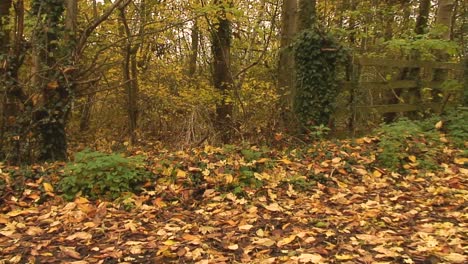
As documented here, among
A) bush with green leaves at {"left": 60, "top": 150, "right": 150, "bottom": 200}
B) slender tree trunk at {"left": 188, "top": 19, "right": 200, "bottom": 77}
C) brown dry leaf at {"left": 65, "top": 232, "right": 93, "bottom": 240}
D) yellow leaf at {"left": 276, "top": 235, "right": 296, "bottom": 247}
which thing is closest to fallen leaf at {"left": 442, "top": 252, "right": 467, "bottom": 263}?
yellow leaf at {"left": 276, "top": 235, "right": 296, "bottom": 247}

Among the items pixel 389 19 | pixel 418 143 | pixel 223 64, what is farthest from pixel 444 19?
pixel 223 64

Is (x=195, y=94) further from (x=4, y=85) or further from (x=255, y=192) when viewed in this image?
(x=255, y=192)

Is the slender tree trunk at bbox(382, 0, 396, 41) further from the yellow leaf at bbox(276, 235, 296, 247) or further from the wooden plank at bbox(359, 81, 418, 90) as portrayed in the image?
the yellow leaf at bbox(276, 235, 296, 247)

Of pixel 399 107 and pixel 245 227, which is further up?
pixel 399 107

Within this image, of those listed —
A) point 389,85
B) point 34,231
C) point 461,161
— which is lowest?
point 34,231

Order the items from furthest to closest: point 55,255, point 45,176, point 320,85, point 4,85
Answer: point 320,85 → point 4,85 → point 45,176 → point 55,255

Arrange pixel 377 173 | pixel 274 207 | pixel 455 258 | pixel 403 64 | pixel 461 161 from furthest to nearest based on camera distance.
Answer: pixel 403 64
pixel 461 161
pixel 377 173
pixel 274 207
pixel 455 258

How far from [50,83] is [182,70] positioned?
368 inches

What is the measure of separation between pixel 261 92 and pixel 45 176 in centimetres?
856

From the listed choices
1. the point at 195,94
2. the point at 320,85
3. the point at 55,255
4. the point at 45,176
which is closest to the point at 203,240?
the point at 55,255

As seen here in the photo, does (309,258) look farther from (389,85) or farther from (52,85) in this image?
(389,85)

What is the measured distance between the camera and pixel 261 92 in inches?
539

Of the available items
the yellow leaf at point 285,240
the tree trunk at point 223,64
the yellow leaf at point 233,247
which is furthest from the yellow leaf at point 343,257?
the tree trunk at point 223,64

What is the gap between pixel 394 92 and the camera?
33.4 feet
